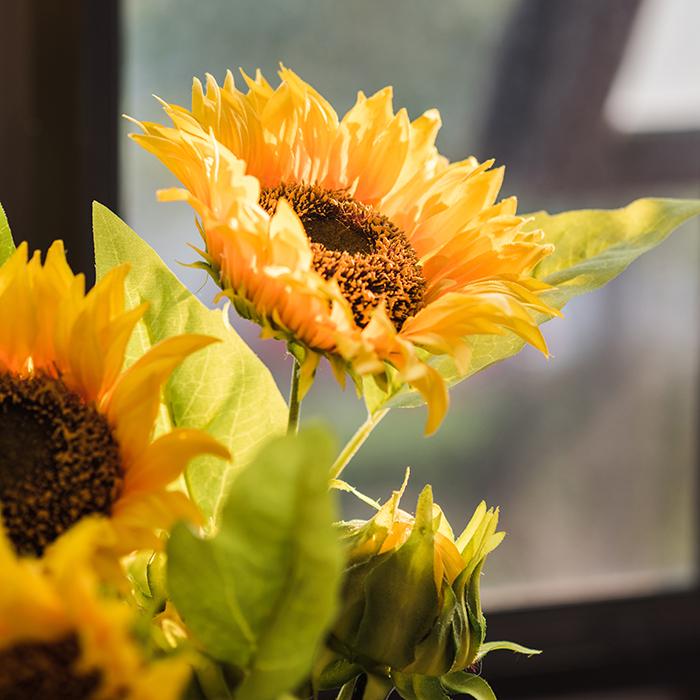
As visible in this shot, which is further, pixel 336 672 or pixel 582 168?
pixel 582 168

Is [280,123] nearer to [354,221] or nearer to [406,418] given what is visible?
[354,221]

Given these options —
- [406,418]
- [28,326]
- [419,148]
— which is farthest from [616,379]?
[28,326]

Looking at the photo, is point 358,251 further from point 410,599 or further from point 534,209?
point 534,209

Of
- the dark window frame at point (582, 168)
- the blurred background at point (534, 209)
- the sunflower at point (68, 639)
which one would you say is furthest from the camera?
the dark window frame at point (582, 168)

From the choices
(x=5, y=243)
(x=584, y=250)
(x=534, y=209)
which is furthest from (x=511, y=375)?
(x=5, y=243)

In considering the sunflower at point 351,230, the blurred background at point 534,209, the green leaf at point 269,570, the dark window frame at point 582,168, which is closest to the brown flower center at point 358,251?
the sunflower at point 351,230

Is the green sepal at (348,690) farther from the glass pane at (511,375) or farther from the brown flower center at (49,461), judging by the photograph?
the glass pane at (511,375)

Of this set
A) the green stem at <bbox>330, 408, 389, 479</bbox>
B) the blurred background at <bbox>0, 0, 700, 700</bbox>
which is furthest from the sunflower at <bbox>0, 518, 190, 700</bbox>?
the blurred background at <bbox>0, 0, 700, 700</bbox>
